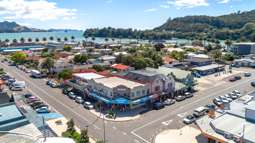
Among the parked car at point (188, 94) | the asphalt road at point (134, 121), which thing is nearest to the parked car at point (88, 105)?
the asphalt road at point (134, 121)

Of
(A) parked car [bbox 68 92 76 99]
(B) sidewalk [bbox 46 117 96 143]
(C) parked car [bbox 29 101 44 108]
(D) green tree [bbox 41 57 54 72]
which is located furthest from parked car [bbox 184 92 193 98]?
(D) green tree [bbox 41 57 54 72]

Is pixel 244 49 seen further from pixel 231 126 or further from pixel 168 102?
pixel 231 126

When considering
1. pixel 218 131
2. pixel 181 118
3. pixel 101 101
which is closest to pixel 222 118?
Answer: pixel 218 131

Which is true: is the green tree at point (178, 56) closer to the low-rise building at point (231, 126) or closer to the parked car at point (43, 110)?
the low-rise building at point (231, 126)

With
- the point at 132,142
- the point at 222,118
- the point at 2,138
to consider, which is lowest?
the point at 132,142

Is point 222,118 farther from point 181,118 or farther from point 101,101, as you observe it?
point 101,101
